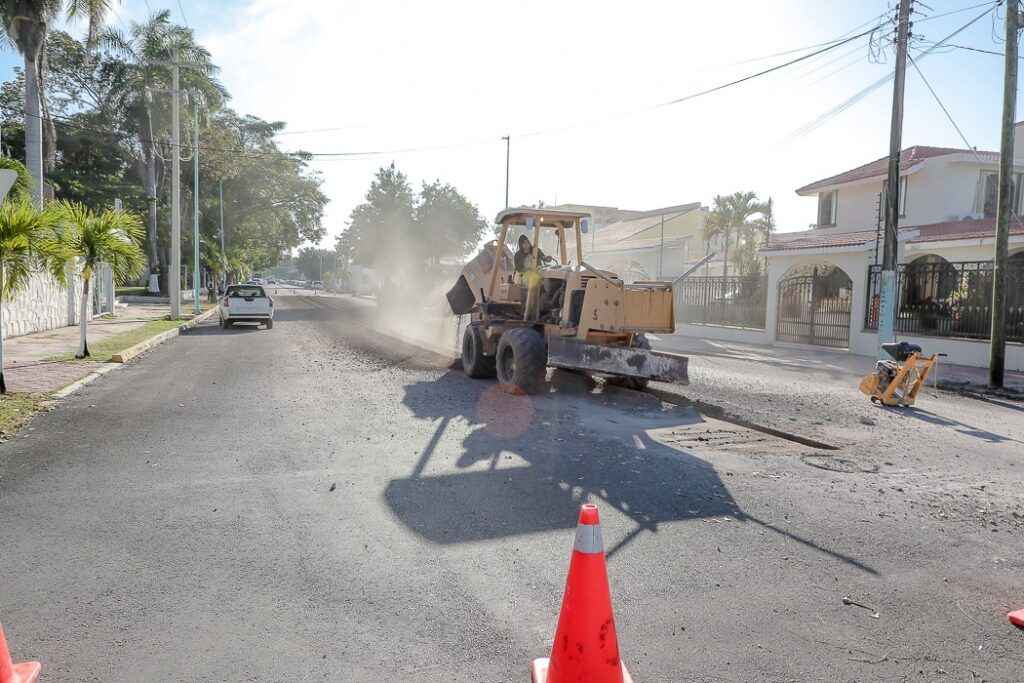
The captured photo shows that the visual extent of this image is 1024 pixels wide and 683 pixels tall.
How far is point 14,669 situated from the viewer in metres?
2.81

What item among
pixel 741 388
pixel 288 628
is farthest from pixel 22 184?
pixel 288 628

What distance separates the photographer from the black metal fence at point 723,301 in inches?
968

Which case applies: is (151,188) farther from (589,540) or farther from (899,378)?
(589,540)

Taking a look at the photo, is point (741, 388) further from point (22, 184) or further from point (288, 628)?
point (22, 184)

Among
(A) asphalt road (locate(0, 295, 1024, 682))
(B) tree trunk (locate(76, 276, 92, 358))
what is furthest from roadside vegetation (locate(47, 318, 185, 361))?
(A) asphalt road (locate(0, 295, 1024, 682))

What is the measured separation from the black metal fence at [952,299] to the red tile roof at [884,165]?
302 inches

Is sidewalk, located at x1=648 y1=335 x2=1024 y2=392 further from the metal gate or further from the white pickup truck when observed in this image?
the white pickup truck

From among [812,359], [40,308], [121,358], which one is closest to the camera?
[121,358]

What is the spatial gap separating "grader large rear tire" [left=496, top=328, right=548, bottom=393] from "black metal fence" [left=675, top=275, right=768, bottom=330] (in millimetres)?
16000

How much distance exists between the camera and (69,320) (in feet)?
71.5

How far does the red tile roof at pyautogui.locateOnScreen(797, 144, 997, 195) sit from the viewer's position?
24.0 metres

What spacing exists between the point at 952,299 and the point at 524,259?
1167 cm

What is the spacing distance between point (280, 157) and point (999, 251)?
47.7 metres

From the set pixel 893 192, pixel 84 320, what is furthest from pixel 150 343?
pixel 893 192
